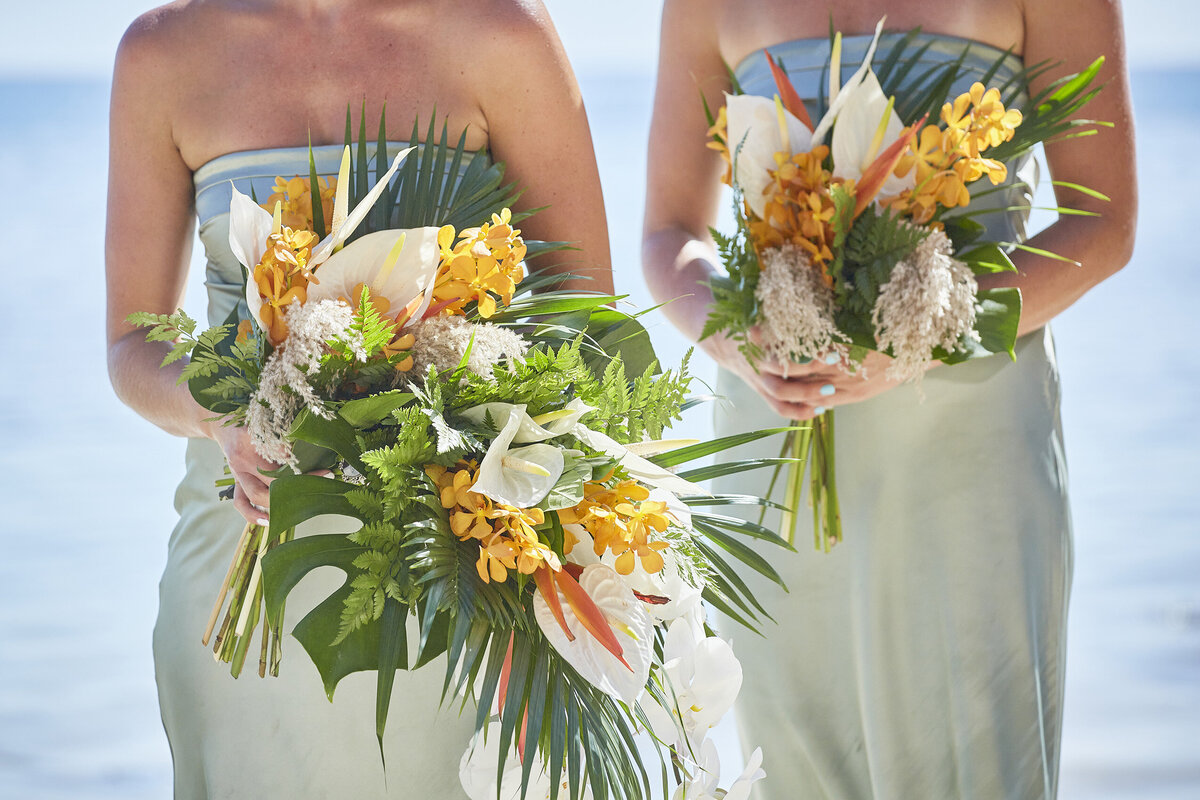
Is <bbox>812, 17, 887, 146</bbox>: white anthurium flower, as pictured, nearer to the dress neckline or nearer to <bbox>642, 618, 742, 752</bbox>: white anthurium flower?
the dress neckline

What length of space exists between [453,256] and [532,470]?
0.87 ft

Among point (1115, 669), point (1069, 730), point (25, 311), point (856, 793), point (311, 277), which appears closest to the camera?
point (311, 277)

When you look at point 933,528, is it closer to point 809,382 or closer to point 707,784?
point 809,382

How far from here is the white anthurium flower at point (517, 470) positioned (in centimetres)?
95

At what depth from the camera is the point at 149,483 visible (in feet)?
18.0

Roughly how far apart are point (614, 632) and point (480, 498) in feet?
0.55

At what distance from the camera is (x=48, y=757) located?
3.32 m

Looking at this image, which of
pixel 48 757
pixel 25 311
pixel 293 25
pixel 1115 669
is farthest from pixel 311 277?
pixel 25 311

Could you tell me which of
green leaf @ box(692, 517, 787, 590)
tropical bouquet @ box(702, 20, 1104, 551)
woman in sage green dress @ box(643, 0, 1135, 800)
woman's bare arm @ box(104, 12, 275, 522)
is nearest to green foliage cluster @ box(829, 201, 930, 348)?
tropical bouquet @ box(702, 20, 1104, 551)

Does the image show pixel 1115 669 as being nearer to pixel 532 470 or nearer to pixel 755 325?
pixel 755 325

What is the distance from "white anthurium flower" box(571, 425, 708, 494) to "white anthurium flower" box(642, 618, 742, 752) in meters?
0.15

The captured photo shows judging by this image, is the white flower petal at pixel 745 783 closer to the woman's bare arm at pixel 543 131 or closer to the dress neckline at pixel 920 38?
the woman's bare arm at pixel 543 131

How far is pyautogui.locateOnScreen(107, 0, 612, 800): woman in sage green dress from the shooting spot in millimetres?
1467

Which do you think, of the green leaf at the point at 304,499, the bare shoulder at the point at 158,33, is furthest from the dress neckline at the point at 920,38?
the green leaf at the point at 304,499
